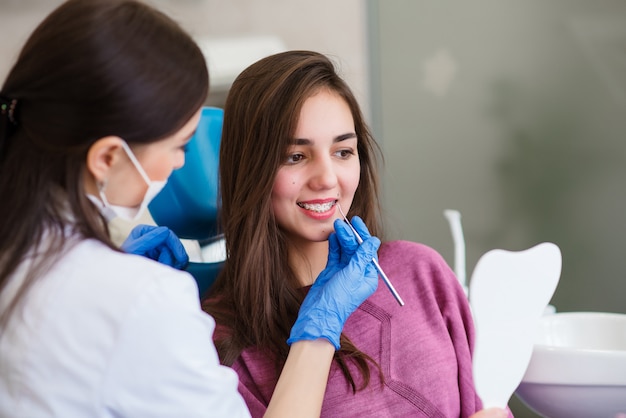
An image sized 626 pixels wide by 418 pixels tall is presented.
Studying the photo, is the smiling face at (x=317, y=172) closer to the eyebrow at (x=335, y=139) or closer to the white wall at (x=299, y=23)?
the eyebrow at (x=335, y=139)

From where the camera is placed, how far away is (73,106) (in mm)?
995

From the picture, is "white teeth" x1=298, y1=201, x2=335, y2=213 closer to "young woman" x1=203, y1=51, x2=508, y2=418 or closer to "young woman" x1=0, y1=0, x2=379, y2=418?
"young woman" x1=203, y1=51, x2=508, y2=418

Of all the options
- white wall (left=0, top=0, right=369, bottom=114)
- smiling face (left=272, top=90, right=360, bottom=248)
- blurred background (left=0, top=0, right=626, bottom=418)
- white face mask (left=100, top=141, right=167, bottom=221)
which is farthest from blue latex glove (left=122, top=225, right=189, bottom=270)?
white wall (left=0, top=0, right=369, bottom=114)

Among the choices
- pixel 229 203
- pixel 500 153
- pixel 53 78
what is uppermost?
pixel 53 78

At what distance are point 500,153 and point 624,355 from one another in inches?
56.3

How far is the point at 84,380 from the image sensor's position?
3.15ft

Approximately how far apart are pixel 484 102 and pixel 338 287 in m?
1.56

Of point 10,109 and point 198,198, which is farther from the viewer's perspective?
point 198,198

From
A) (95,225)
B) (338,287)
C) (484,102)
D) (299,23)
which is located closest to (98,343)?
(95,225)

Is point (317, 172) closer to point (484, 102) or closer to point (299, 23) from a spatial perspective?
point (484, 102)

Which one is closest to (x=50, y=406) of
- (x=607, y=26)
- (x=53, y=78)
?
(x=53, y=78)

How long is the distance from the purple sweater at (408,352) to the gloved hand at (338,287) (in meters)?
0.13

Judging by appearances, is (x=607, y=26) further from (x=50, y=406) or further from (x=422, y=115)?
(x=50, y=406)

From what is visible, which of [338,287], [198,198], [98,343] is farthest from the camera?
[198,198]
